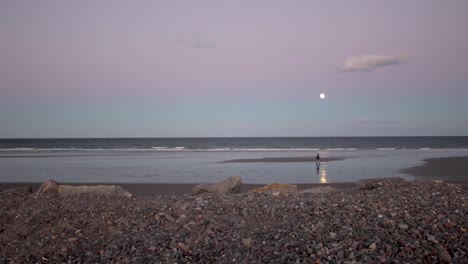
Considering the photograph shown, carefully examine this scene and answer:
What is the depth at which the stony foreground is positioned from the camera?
6.37 m

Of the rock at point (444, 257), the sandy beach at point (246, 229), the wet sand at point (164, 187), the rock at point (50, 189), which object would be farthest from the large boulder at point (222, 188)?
the rock at point (444, 257)

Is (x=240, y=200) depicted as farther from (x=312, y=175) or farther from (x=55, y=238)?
(x=312, y=175)

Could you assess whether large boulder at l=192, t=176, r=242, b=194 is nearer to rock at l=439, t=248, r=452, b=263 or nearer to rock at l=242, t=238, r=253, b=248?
rock at l=242, t=238, r=253, b=248

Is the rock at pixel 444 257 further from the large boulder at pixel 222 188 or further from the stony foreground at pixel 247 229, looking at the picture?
the large boulder at pixel 222 188

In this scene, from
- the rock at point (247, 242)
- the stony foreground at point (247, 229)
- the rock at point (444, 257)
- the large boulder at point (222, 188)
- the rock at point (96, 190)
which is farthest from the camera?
the large boulder at point (222, 188)

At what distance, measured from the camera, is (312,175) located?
23812 mm

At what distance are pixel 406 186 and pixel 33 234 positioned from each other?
9.06m

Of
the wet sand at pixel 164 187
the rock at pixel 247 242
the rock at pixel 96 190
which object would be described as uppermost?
the rock at pixel 96 190

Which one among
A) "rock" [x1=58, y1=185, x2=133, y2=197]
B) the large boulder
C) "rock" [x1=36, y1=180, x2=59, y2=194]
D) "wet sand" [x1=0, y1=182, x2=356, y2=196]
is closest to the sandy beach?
"rock" [x1=58, y1=185, x2=133, y2=197]

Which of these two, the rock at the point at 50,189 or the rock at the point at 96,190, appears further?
the rock at the point at 50,189

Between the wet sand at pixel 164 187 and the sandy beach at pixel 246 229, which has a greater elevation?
the sandy beach at pixel 246 229

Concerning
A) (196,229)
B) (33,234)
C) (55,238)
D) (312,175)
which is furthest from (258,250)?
(312,175)

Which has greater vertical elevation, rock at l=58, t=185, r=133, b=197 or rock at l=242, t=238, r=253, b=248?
rock at l=58, t=185, r=133, b=197

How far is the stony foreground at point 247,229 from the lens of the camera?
6.37 metres
